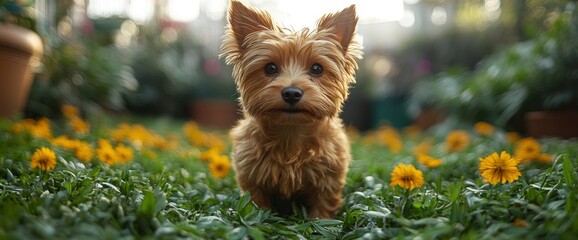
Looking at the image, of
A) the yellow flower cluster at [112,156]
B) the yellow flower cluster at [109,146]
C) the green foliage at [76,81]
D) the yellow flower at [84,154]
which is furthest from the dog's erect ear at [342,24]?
the green foliage at [76,81]

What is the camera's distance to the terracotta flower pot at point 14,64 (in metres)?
4.19

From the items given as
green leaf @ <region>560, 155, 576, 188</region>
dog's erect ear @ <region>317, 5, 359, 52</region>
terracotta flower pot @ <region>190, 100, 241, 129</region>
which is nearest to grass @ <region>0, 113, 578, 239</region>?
green leaf @ <region>560, 155, 576, 188</region>

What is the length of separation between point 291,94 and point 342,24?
64cm

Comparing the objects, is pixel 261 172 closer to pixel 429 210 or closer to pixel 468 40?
pixel 429 210

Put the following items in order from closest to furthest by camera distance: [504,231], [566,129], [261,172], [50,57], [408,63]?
1. [504,231]
2. [261,172]
3. [566,129]
4. [50,57]
5. [408,63]

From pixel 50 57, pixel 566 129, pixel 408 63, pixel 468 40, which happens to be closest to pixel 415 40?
pixel 408 63

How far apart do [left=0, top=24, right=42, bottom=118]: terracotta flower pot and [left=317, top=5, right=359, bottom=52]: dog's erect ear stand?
9.65 ft

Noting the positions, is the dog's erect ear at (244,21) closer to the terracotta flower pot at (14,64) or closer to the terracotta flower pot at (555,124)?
the terracotta flower pot at (14,64)

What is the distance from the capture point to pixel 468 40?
28.5ft

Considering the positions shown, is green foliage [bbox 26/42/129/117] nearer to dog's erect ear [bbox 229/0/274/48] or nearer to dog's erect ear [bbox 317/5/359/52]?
dog's erect ear [bbox 229/0/274/48]

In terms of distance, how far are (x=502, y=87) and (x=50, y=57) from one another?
549 centimetres

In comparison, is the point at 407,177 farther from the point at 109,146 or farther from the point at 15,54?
the point at 15,54

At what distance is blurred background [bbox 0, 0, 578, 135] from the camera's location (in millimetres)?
5188

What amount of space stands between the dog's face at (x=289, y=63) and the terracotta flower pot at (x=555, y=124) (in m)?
2.75
